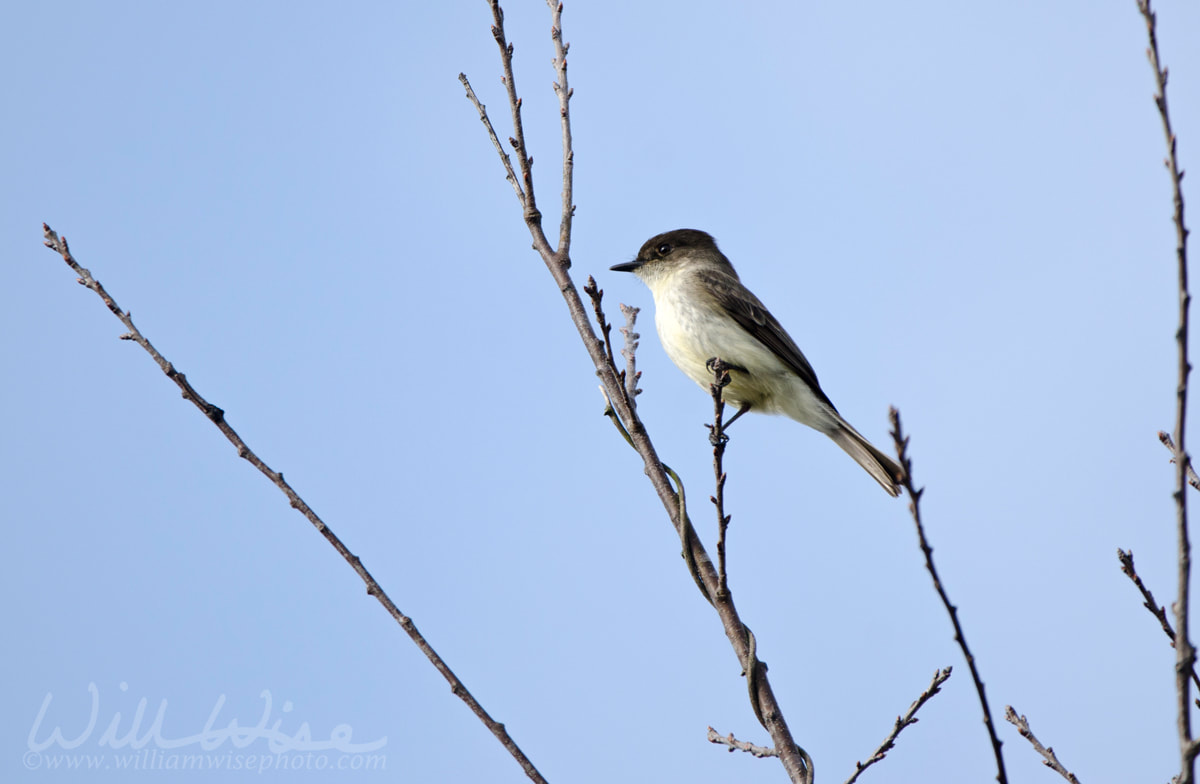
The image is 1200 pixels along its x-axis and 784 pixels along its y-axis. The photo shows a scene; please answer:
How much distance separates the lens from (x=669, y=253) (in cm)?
945

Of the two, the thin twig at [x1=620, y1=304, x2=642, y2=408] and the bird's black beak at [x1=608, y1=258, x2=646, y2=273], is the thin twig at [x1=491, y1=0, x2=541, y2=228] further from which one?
the bird's black beak at [x1=608, y1=258, x2=646, y2=273]

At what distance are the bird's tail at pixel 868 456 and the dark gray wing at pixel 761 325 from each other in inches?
10.4

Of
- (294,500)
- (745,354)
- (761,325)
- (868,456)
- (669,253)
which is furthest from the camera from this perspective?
(669,253)

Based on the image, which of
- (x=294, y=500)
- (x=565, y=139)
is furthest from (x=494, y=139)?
(x=294, y=500)

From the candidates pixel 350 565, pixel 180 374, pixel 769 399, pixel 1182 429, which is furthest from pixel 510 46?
pixel 769 399

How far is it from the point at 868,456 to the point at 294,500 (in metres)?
5.31

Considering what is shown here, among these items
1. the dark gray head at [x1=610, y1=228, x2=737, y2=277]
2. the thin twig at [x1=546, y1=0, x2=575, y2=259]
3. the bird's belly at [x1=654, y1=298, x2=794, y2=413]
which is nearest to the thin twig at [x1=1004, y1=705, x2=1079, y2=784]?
the thin twig at [x1=546, y1=0, x2=575, y2=259]

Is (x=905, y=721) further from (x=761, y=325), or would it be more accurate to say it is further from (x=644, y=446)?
(x=761, y=325)

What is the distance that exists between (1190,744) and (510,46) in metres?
3.37

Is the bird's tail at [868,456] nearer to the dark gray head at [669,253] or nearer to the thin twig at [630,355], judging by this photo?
the dark gray head at [669,253]

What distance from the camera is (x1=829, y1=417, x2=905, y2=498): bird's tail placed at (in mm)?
7348

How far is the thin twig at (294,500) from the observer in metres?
3.13

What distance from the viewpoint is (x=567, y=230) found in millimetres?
4375

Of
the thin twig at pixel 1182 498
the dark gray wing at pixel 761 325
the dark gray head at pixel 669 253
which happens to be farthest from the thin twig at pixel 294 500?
the dark gray head at pixel 669 253
